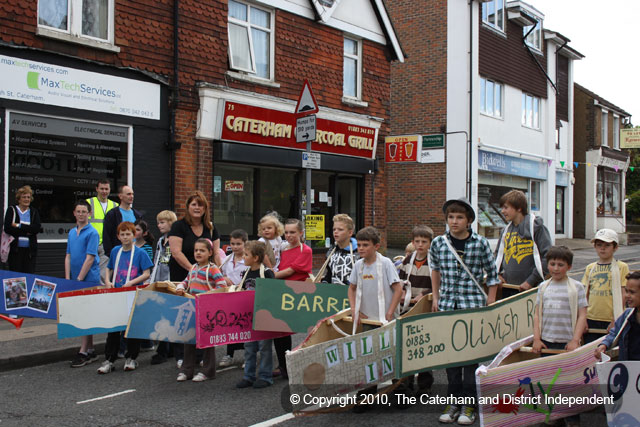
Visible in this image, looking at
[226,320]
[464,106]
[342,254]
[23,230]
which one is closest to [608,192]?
[464,106]

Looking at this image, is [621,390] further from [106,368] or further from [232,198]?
[232,198]

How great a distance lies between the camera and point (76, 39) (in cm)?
1052

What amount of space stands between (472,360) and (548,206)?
79.9ft

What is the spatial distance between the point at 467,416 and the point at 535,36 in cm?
2538

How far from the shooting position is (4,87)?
9.68 m

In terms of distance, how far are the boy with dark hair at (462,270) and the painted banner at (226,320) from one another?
1859mm

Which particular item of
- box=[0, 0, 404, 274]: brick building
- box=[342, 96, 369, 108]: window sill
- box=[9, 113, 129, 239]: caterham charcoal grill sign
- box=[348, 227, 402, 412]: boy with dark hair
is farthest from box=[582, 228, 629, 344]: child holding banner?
box=[342, 96, 369, 108]: window sill

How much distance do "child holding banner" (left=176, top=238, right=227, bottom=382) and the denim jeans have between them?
47cm

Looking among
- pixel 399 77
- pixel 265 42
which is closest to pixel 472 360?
pixel 265 42

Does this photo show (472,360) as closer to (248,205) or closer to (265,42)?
(248,205)

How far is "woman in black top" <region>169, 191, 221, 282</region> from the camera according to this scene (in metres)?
6.93

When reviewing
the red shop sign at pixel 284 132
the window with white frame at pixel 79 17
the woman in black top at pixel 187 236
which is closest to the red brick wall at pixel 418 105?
the red shop sign at pixel 284 132

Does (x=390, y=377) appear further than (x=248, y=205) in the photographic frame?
No

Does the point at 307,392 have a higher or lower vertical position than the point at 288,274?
lower
